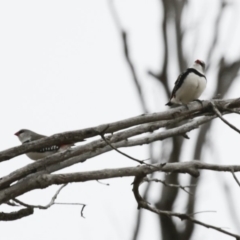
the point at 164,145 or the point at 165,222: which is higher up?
the point at 164,145

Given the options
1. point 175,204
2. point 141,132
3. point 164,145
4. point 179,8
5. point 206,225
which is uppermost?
point 179,8

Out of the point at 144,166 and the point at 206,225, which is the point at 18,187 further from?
the point at 206,225

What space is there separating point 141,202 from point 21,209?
68cm

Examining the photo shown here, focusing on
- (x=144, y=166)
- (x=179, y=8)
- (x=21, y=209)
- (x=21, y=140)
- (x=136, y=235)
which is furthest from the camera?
(x=21, y=140)

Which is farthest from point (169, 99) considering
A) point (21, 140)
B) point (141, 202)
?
point (21, 140)

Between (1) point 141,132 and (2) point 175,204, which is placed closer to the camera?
(1) point 141,132

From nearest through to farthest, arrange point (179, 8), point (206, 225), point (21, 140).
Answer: point (206, 225), point (179, 8), point (21, 140)

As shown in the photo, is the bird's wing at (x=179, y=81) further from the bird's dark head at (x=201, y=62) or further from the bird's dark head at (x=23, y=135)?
the bird's dark head at (x=23, y=135)

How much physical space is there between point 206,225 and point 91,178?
624mm

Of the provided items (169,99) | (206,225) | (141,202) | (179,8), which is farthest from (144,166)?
(179,8)

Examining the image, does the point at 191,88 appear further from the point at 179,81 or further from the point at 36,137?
the point at 36,137

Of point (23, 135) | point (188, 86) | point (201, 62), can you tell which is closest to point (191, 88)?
point (188, 86)

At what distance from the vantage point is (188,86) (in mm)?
5461

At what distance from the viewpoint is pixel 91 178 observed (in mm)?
3400
